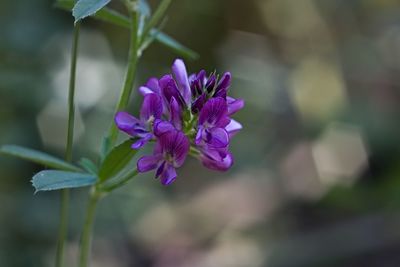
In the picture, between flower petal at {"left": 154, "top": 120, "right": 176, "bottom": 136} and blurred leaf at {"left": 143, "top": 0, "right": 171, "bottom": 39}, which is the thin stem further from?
blurred leaf at {"left": 143, "top": 0, "right": 171, "bottom": 39}

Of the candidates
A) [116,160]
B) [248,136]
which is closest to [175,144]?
[116,160]

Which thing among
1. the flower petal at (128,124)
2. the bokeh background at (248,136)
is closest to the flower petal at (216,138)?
the flower petal at (128,124)

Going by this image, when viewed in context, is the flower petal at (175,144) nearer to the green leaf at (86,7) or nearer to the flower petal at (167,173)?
the flower petal at (167,173)

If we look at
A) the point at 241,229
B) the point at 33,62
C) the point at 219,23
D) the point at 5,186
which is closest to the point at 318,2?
the point at 219,23

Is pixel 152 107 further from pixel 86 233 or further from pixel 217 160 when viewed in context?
pixel 86 233

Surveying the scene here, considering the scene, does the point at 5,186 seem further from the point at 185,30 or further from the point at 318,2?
the point at 318,2
